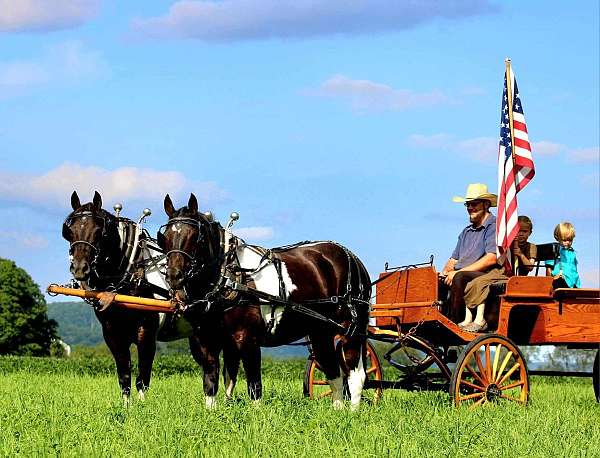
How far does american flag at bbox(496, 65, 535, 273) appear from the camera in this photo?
1325 cm

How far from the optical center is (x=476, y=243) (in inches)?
504

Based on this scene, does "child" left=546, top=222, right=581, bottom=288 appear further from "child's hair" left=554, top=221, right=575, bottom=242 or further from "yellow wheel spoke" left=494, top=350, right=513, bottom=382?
"yellow wheel spoke" left=494, top=350, right=513, bottom=382

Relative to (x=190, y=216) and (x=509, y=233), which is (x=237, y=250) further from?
(x=509, y=233)

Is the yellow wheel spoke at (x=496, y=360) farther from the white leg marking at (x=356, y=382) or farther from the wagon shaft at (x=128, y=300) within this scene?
the wagon shaft at (x=128, y=300)

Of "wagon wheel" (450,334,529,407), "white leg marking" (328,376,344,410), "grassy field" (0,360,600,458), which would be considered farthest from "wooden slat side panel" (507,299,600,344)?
"white leg marking" (328,376,344,410)

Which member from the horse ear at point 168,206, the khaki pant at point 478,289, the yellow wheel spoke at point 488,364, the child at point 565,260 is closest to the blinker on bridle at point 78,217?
the horse ear at point 168,206

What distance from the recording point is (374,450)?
8125 millimetres

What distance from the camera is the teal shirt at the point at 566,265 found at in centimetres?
1316

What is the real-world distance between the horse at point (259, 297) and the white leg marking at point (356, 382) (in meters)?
0.01

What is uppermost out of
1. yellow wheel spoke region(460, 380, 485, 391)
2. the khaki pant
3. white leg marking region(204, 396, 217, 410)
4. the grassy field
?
the khaki pant

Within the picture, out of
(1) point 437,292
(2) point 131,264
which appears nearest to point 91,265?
(2) point 131,264

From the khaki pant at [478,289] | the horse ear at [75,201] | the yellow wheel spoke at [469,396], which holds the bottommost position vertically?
the yellow wheel spoke at [469,396]

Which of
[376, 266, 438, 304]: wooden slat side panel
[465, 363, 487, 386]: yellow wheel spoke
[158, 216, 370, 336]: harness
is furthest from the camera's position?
[376, 266, 438, 304]: wooden slat side panel

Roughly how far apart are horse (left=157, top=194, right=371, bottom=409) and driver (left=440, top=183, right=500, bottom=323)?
112cm
